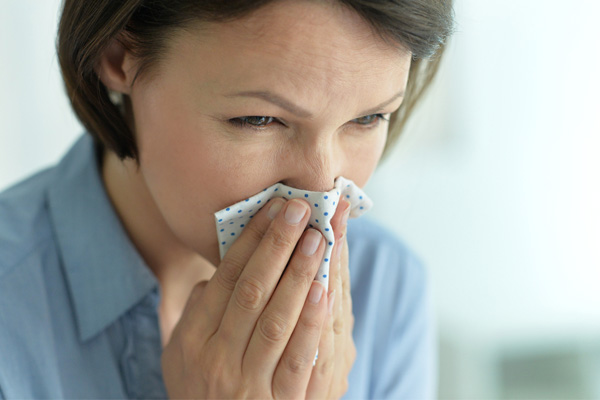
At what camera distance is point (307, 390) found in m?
1.14

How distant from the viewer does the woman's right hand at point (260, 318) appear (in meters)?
1.00

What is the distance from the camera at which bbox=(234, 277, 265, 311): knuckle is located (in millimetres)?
1017

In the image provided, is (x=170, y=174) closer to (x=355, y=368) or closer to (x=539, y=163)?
(x=355, y=368)

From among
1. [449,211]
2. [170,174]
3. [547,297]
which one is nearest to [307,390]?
[170,174]

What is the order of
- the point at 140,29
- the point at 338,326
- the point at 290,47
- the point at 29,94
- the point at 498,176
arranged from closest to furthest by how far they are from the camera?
the point at 290,47
the point at 140,29
the point at 338,326
the point at 29,94
the point at 498,176

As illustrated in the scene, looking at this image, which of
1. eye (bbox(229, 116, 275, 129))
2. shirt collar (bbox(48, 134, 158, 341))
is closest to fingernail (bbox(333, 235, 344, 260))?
eye (bbox(229, 116, 275, 129))

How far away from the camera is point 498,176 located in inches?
102

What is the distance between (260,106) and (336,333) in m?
0.49

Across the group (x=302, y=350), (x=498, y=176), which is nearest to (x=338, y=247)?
(x=302, y=350)

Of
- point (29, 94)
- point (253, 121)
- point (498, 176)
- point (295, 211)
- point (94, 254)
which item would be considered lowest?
point (94, 254)

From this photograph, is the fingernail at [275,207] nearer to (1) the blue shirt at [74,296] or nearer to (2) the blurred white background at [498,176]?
(1) the blue shirt at [74,296]

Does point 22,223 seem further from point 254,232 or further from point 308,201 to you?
point 308,201

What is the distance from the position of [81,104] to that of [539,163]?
193cm

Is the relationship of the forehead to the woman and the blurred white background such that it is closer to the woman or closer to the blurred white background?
the woman
